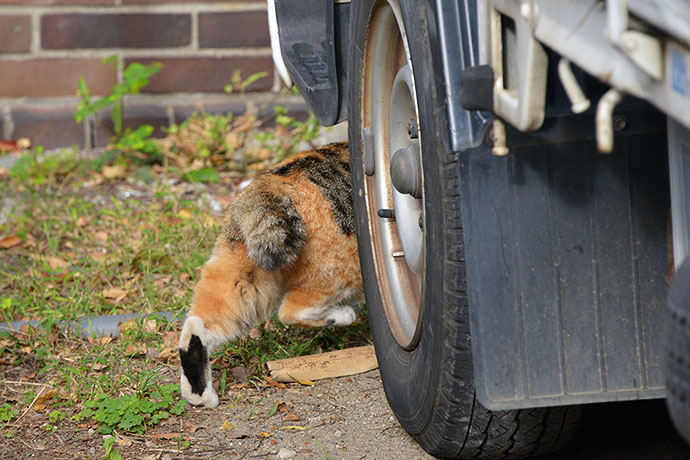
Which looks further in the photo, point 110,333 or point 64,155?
point 64,155

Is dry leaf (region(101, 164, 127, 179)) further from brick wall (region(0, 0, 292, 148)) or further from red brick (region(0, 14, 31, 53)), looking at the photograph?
red brick (region(0, 14, 31, 53))

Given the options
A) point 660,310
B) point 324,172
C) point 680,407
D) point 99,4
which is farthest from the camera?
point 99,4

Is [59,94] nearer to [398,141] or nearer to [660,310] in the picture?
[398,141]

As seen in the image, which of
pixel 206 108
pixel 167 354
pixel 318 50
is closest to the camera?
pixel 318 50

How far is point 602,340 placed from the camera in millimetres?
1837

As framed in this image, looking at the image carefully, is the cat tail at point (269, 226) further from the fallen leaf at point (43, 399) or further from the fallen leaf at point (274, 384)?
the fallen leaf at point (43, 399)

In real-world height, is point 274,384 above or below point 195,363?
below

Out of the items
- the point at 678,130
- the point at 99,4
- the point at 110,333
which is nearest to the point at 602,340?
the point at 678,130

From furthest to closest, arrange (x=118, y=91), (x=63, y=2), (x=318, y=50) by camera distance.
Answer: (x=63, y=2) → (x=118, y=91) → (x=318, y=50)

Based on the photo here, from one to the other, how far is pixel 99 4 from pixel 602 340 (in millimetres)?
4771

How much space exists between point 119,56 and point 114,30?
0.18 metres

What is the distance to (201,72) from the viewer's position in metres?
5.77

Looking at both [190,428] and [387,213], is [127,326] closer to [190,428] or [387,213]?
[190,428]

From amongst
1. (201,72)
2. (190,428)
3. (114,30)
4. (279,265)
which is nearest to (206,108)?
(201,72)
